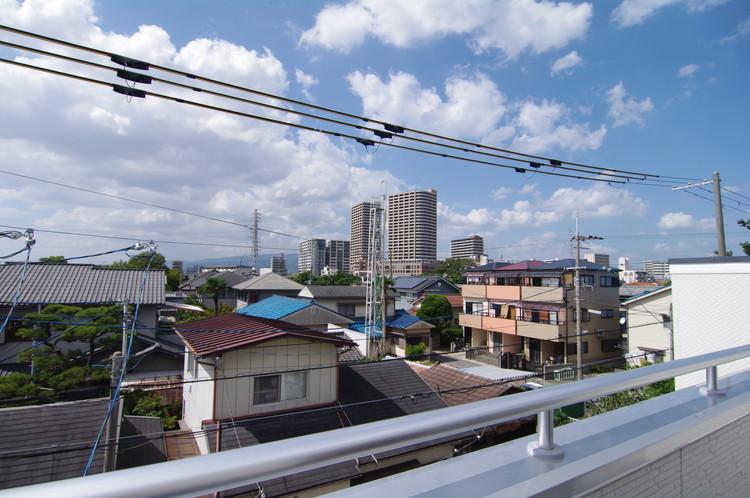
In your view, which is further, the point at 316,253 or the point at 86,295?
the point at 316,253

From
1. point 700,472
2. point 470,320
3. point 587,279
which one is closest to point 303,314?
point 470,320

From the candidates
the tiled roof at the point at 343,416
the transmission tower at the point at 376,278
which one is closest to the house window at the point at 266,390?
the tiled roof at the point at 343,416

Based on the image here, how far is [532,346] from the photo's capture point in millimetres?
20969

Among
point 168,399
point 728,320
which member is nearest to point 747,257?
point 728,320

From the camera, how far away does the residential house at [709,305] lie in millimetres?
5098

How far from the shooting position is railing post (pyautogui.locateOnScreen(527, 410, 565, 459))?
4.24 feet

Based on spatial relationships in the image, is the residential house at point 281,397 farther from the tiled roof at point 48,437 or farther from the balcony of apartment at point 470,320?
the balcony of apartment at point 470,320

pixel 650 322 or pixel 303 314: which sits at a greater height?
pixel 650 322

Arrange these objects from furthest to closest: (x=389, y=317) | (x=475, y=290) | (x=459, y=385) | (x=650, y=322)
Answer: (x=475, y=290), (x=389, y=317), (x=650, y=322), (x=459, y=385)

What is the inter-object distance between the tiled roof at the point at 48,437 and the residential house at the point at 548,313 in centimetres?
1512

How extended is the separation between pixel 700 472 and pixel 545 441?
852 mm

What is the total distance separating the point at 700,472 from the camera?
1594mm

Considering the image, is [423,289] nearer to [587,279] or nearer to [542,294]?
[542,294]

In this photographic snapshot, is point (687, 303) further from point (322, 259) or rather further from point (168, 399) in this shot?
point (322, 259)
